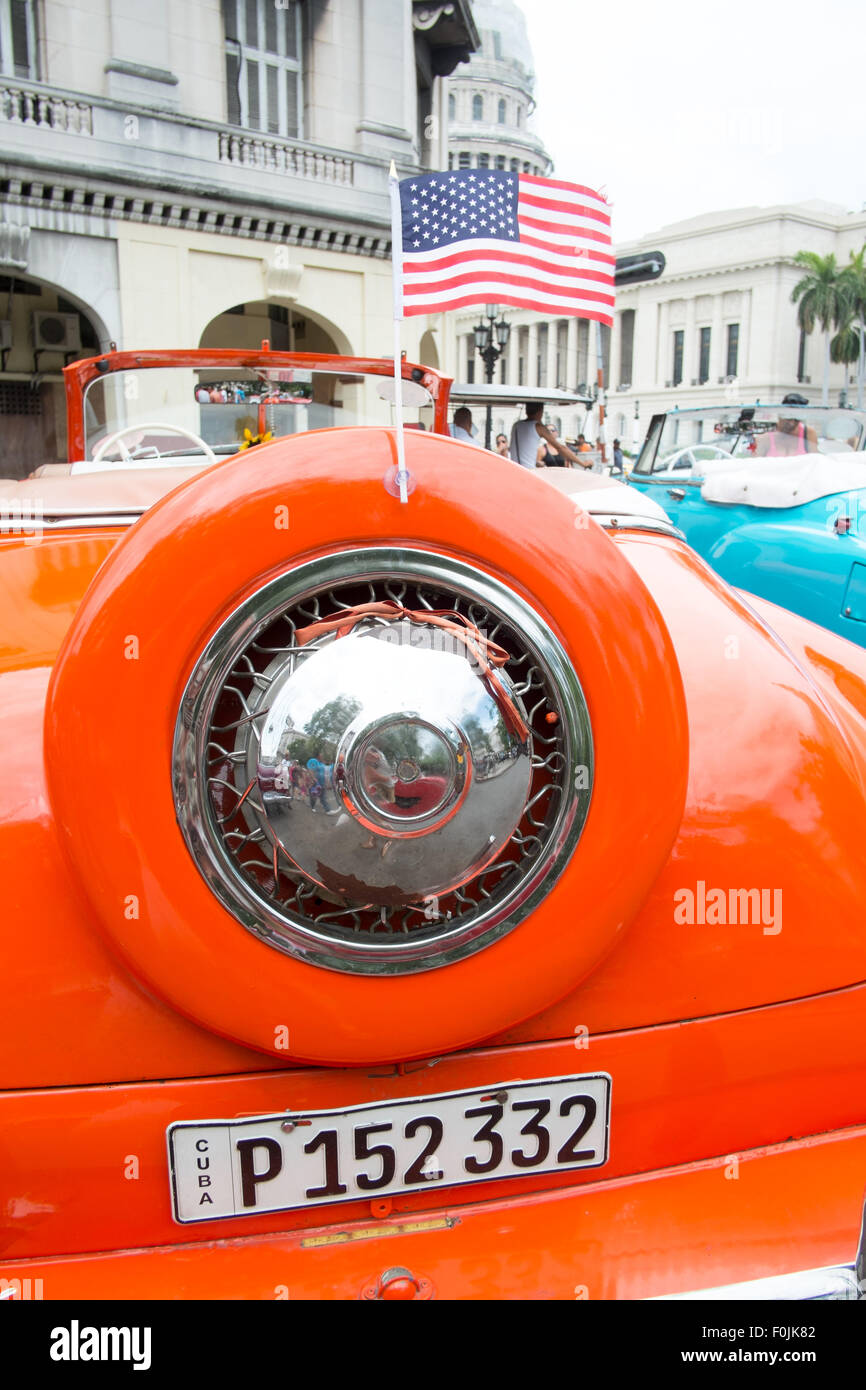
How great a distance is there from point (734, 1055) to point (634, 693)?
1.96 ft

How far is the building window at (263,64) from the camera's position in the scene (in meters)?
16.0

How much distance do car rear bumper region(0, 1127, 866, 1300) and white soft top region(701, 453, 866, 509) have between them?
4.68m

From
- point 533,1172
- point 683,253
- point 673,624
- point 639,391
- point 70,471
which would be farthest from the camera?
point 639,391

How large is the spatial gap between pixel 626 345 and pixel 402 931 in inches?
2786

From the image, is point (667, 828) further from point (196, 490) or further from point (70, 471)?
point (70, 471)

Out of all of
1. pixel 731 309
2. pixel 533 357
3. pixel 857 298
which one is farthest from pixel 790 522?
pixel 533 357

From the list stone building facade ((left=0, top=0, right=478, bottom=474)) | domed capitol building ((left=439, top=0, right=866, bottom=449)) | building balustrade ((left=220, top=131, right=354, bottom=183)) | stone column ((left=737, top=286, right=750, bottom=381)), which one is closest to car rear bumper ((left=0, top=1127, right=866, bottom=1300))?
stone building facade ((left=0, top=0, right=478, bottom=474))

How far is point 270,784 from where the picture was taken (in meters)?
1.18

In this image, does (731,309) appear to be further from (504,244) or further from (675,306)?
(504,244)

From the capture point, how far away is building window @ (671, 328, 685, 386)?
202 ft

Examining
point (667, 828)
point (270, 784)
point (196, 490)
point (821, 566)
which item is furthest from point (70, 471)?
point (821, 566)

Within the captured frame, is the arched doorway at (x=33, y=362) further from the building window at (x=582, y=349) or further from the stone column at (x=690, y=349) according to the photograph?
the stone column at (x=690, y=349)

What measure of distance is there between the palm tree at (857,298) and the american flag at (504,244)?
5432cm

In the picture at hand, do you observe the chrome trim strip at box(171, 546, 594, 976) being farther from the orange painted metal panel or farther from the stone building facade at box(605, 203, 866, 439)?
the stone building facade at box(605, 203, 866, 439)
